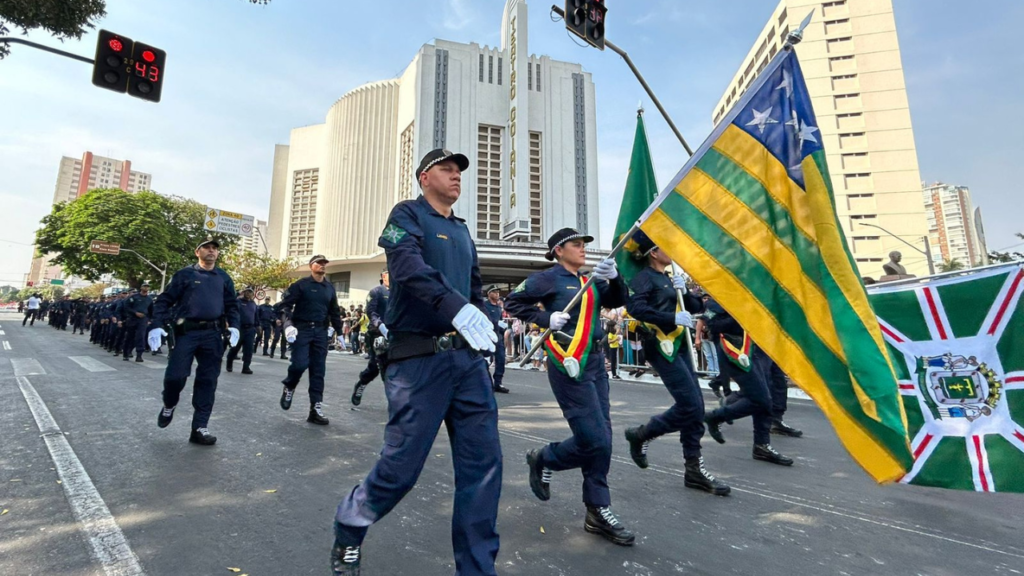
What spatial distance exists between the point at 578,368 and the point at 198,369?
415cm

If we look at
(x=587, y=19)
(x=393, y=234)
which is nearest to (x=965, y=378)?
(x=393, y=234)

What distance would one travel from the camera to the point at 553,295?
13.2 feet

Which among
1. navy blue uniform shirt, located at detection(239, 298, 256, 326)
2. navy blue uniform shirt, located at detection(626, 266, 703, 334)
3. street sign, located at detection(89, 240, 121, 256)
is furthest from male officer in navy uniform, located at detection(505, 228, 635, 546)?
street sign, located at detection(89, 240, 121, 256)

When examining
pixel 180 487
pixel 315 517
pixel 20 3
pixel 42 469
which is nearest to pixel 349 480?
pixel 315 517

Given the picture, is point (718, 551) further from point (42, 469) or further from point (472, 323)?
point (42, 469)

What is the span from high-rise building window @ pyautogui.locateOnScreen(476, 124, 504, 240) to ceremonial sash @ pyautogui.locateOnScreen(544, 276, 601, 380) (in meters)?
44.2

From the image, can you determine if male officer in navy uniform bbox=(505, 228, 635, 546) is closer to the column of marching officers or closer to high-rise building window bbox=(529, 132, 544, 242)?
the column of marching officers

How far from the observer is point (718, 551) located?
291 cm

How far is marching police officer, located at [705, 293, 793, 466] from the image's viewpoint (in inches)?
201

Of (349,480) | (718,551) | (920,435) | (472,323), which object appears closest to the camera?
(472,323)

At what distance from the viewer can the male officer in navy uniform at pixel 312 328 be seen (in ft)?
21.0

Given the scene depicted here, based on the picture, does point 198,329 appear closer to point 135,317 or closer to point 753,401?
A: point 753,401

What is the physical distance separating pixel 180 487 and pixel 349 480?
1.18 metres

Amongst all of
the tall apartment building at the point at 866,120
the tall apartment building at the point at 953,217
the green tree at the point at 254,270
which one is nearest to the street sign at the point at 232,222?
the green tree at the point at 254,270
